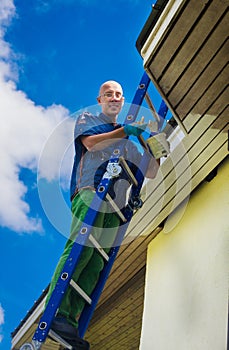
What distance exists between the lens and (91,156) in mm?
4195

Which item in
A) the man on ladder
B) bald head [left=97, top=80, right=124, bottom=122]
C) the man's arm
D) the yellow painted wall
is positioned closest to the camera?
the man on ladder

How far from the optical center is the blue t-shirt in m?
4.10

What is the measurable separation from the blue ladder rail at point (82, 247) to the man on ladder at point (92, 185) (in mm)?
53

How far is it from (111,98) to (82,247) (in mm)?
1428

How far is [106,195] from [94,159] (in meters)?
0.42

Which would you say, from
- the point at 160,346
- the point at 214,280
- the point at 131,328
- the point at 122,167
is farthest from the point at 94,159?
the point at 131,328

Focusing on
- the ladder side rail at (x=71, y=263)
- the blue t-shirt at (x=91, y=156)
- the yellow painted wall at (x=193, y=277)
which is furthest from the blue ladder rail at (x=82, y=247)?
the yellow painted wall at (x=193, y=277)

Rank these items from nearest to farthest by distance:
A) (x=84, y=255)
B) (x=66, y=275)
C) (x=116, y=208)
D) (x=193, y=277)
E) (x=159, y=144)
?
(x=66, y=275)
(x=84, y=255)
(x=159, y=144)
(x=116, y=208)
(x=193, y=277)

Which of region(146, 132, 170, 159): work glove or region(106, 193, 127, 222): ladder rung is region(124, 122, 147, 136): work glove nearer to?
region(146, 132, 170, 159): work glove

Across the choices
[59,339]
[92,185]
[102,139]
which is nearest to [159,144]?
[102,139]

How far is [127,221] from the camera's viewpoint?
4078 millimetres

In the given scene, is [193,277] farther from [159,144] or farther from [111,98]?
[111,98]

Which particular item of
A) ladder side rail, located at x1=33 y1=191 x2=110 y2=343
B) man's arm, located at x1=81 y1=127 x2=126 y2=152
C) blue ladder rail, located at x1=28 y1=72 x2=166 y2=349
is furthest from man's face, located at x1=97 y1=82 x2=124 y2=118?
ladder side rail, located at x1=33 y1=191 x2=110 y2=343

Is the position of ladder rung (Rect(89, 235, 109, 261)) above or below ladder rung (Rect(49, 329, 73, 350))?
above
